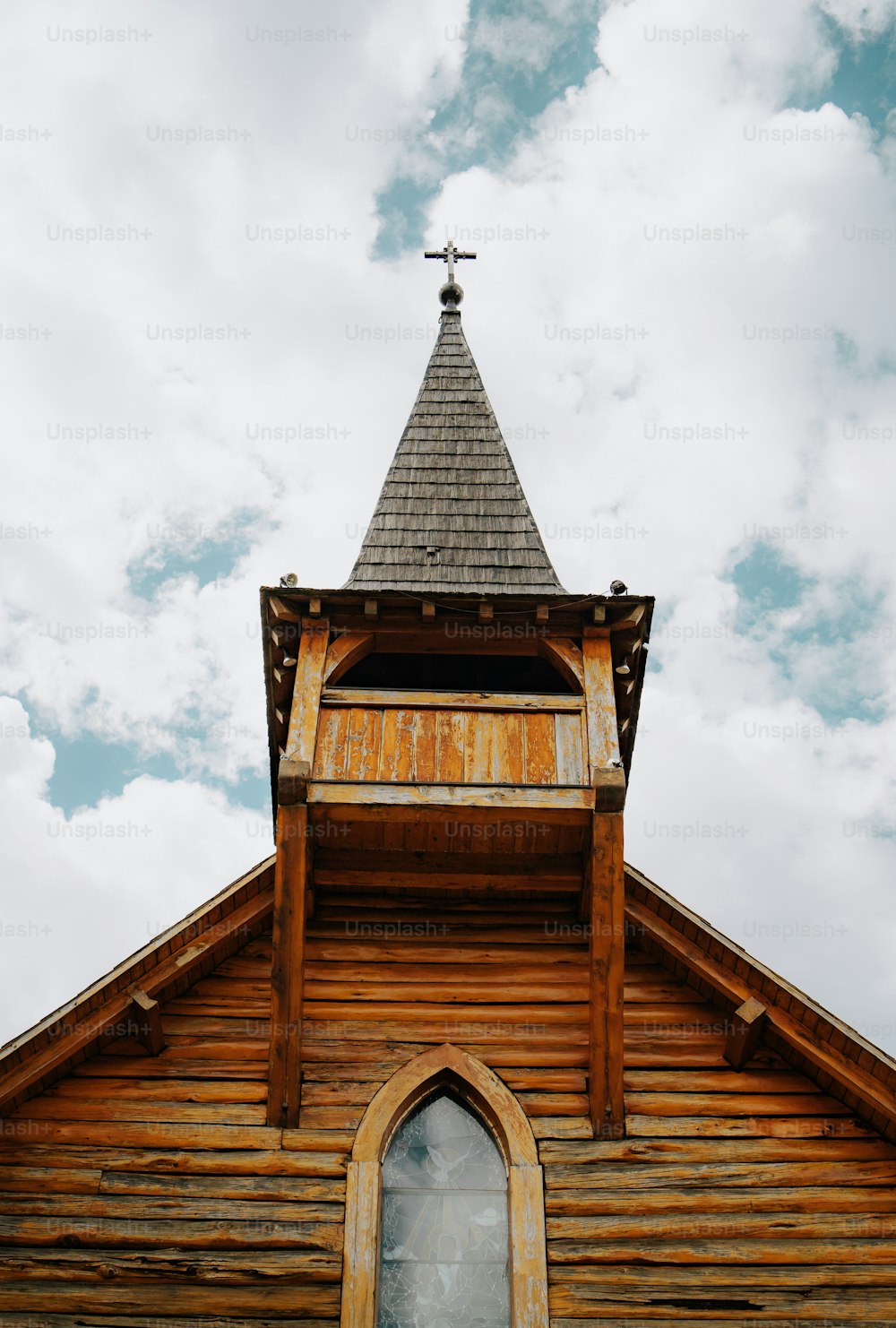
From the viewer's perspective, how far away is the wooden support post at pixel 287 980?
8.11m

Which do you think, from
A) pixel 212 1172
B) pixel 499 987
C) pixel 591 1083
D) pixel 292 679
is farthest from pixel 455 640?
pixel 212 1172

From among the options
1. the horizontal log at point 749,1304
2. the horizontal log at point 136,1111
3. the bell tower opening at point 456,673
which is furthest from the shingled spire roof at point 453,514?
the horizontal log at point 749,1304

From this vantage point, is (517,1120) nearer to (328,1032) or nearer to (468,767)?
(328,1032)

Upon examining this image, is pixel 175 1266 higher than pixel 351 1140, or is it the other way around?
pixel 351 1140

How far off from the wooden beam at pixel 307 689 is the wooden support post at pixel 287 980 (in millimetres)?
674

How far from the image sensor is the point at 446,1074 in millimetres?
8422

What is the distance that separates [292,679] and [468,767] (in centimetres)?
178

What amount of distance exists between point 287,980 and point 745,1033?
3.09 m

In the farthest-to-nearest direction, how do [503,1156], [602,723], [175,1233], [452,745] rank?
[602,723], [452,745], [503,1156], [175,1233]

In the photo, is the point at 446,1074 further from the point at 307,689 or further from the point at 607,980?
the point at 307,689

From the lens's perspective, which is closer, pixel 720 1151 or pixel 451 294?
pixel 720 1151

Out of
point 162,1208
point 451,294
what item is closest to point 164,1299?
point 162,1208

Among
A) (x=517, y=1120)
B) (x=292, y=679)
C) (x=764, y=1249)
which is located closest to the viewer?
(x=764, y=1249)

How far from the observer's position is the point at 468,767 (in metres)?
8.76
